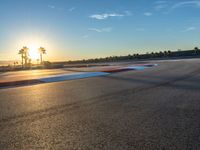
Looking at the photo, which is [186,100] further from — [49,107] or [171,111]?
[49,107]

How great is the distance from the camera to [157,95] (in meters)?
7.71

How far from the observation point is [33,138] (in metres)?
4.00

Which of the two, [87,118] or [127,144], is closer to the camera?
[127,144]

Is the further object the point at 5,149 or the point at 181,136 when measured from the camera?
the point at 181,136

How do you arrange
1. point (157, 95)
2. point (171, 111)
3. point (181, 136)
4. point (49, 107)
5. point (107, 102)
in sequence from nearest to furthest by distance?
point (181, 136), point (171, 111), point (49, 107), point (107, 102), point (157, 95)

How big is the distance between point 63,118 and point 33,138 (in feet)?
4.14

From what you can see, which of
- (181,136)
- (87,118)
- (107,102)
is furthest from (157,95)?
(181,136)

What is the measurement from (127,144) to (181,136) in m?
0.88

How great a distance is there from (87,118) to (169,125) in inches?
63.0

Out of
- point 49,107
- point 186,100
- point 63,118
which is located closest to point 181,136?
point 63,118

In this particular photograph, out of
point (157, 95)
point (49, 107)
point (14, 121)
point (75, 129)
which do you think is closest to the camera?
point (75, 129)

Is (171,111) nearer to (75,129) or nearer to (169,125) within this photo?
(169,125)

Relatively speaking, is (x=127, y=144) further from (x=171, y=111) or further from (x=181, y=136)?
(x=171, y=111)

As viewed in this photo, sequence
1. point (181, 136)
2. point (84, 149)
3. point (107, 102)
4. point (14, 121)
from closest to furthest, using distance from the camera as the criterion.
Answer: point (84, 149) → point (181, 136) → point (14, 121) → point (107, 102)
